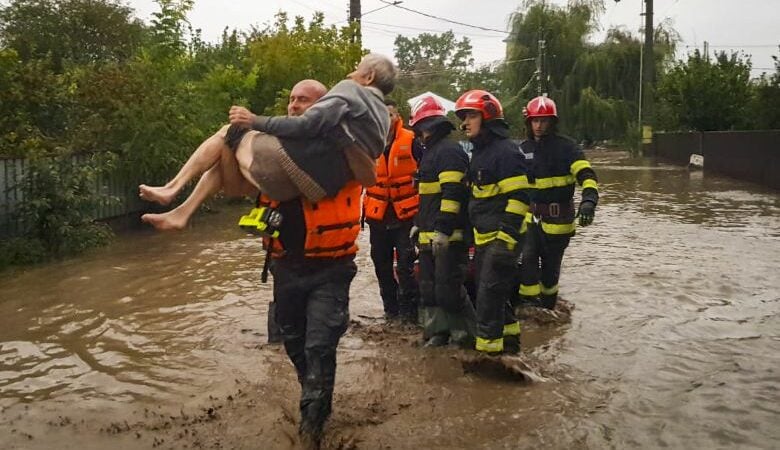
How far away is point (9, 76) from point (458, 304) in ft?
28.0

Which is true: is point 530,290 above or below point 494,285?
below

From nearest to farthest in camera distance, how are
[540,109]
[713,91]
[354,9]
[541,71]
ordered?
1. [540,109]
2. [354,9]
3. [713,91]
4. [541,71]

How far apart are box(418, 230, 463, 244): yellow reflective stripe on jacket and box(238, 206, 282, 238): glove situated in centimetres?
210

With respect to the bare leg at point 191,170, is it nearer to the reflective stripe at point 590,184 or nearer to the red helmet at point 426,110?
the red helmet at point 426,110

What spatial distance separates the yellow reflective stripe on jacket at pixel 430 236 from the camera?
19.1ft

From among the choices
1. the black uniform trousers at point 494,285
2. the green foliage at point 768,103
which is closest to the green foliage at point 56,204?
the black uniform trousers at point 494,285

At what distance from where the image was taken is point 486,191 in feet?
17.9

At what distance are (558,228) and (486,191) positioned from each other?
1.43 metres

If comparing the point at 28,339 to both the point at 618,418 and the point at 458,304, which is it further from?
the point at 618,418

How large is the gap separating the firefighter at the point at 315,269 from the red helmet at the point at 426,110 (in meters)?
2.02

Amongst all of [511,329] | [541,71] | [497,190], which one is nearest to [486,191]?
[497,190]

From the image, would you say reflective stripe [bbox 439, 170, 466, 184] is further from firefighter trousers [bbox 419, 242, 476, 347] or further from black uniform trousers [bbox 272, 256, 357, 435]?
black uniform trousers [bbox 272, 256, 357, 435]

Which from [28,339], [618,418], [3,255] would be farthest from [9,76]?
[618,418]

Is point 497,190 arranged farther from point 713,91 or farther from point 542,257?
point 713,91
